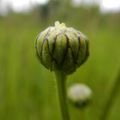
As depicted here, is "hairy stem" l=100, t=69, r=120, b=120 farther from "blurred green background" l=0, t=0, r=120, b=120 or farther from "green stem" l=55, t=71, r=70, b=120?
"blurred green background" l=0, t=0, r=120, b=120

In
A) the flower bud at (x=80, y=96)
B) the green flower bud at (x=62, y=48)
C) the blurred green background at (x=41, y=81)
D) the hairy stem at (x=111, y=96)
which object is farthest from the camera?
the blurred green background at (x=41, y=81)

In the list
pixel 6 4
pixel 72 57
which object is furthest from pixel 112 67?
pixel 72 57

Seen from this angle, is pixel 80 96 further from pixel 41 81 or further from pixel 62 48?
pixel 62 48

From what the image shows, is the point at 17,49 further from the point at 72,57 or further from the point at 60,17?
the point at 72,57

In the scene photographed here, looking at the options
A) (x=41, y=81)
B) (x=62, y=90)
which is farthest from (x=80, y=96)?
(x=62, y=90)

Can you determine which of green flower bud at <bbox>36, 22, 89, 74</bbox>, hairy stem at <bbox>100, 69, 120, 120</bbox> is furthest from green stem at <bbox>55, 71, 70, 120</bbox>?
hairy stem at <bbox>100, 69, 120, 120</bbox>

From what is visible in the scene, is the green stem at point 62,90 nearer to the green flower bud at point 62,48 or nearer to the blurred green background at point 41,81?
the green flower bud at point 62,48

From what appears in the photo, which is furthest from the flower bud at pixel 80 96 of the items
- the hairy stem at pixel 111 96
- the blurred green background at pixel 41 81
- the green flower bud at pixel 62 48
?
the green flower bud at pixel 62 48

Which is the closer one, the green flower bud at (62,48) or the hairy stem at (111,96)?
the green flower bud at (62,48)
